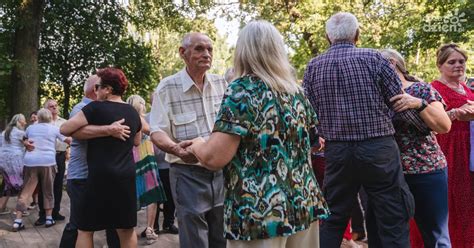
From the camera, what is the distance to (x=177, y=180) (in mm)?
3379

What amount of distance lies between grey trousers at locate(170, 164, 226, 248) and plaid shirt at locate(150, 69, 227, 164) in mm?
142

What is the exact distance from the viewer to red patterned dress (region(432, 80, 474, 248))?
163 inches

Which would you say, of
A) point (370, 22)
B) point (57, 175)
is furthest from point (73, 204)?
point (370, 22)

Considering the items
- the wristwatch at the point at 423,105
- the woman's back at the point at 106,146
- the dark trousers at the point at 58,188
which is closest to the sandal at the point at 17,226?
the dark trousers at the point at 58,188

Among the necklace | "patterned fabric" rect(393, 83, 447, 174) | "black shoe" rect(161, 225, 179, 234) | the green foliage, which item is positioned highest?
the green foliage

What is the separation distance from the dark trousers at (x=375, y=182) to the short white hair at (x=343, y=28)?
77 centimetres

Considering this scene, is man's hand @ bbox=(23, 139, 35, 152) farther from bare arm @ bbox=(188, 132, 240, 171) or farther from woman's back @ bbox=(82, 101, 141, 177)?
bare arm @ bbox=(188, 132, 240, 171)

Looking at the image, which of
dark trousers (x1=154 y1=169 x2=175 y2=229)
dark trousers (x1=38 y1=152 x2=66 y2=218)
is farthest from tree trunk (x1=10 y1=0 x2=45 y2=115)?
dark trousers (x1=154 y1=169 x2=175 y2=229)

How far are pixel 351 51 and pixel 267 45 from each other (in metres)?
1.20

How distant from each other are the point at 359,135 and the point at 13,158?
6580 millimetres

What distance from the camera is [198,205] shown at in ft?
10.7

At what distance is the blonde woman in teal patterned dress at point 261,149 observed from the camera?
2.17 m

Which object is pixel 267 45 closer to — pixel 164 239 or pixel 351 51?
pixel 351 51

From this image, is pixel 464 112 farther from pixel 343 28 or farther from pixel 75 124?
pixel 75 124
